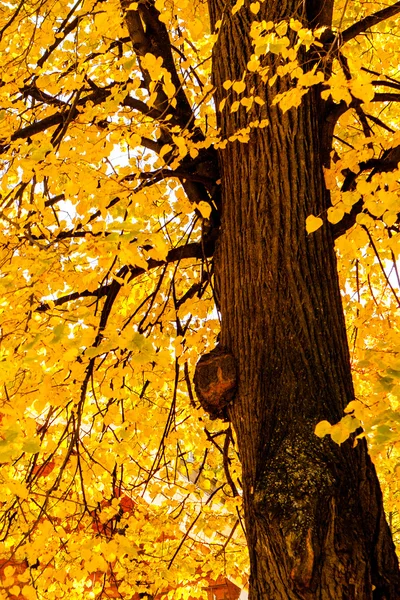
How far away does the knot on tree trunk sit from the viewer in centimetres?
285

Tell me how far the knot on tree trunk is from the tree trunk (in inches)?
2.0

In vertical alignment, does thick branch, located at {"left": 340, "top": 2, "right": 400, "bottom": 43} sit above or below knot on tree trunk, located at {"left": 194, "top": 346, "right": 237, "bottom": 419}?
above

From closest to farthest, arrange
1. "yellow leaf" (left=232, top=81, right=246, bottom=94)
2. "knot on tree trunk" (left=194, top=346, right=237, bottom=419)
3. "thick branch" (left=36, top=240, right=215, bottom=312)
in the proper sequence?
"knot on tree trunk" (left=194, top=346, right=237, bottom=419), "yellow leaf" (left=232, top=81, right=246, bottom=94), "thick branch" (left=36, top=240, right=215, bottom=312)

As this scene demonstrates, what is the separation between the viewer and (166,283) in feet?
17.6

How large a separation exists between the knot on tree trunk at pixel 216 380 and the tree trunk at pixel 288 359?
2.0 inches

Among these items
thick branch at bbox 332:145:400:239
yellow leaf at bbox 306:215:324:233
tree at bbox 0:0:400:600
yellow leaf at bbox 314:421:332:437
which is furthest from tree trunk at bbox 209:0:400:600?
yellow leaf at bbox 306:215:324:233

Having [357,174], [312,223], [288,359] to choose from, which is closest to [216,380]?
[288,359]

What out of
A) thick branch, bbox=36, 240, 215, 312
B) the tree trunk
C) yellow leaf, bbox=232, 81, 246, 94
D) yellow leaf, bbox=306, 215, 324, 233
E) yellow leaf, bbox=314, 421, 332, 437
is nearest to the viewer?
yellow leaf, bbox=314, 421, 332, 437

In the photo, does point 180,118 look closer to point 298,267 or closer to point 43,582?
point 298,267

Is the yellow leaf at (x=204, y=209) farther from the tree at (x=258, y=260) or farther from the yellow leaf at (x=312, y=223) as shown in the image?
the yellow leaf at (x=312, y=223)

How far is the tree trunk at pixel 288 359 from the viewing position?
233cm

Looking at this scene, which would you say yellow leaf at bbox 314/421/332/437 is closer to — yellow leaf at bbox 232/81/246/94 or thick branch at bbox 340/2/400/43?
yellow leaf at bbox 232/81/246/94

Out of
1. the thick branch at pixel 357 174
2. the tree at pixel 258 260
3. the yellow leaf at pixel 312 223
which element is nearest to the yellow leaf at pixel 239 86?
the tree at pixel 258 260

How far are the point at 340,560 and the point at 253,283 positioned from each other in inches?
48.7
